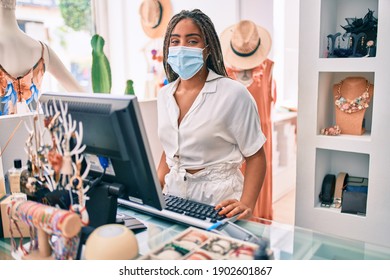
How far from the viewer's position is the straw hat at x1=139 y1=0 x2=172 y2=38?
3037 millimetres

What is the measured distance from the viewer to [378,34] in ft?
6.35

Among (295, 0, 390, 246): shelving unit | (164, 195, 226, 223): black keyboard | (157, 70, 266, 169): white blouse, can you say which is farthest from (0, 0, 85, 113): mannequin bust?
(295, 0, 390, 246): shelving unit

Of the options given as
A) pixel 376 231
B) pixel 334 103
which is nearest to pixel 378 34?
pixel 334 103

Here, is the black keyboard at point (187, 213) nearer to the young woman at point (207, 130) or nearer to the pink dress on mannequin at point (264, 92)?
the young woman at point (207, 130)

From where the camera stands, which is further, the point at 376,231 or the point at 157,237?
the point at 376,231

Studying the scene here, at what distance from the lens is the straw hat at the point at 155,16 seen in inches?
120

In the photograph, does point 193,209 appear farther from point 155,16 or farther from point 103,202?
point 155,16

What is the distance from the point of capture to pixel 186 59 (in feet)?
4.99

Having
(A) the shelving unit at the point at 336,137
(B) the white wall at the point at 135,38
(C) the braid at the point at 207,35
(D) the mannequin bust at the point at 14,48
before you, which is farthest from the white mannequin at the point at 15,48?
(B) the white wall at the point at 135,38

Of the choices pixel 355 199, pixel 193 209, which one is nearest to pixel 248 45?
pixel 355 199

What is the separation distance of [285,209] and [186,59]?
7.98 ft
